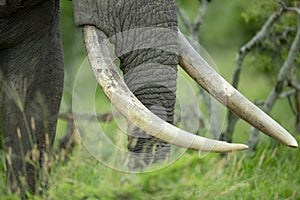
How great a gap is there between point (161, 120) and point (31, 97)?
117 cm

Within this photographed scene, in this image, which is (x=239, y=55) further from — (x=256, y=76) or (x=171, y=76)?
(x=256, y=76)

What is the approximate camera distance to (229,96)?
4027mm

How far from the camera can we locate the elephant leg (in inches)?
179

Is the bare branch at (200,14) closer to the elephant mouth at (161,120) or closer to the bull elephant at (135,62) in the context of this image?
the bull elephant at (135,62)

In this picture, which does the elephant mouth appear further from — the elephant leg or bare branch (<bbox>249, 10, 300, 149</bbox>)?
bare branch (<bbox>249, 10, 300, 149</bbox>)

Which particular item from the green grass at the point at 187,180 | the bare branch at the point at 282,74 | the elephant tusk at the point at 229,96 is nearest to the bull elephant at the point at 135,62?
the elephant tusk at the point at 229,96

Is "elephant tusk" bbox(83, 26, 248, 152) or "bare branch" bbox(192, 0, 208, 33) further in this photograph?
"bare branch" bbox(192, 0, 208, 33)

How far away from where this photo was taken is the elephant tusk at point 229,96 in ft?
13.1

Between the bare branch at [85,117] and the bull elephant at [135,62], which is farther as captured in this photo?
the bare branch at [85,117]

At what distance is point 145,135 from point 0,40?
39.4 inches

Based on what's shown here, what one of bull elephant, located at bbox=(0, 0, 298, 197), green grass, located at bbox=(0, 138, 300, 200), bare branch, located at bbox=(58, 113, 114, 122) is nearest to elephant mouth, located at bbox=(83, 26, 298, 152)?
bull elephant, located at bbox=(0, 0, 298, 197)

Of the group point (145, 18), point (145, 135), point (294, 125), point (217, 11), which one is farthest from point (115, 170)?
point (217, 11)

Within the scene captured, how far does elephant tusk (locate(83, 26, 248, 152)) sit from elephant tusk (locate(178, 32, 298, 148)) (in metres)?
0.36

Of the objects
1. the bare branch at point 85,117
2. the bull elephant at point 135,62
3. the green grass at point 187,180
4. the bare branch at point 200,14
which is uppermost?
the bull elephant at point 135,62
